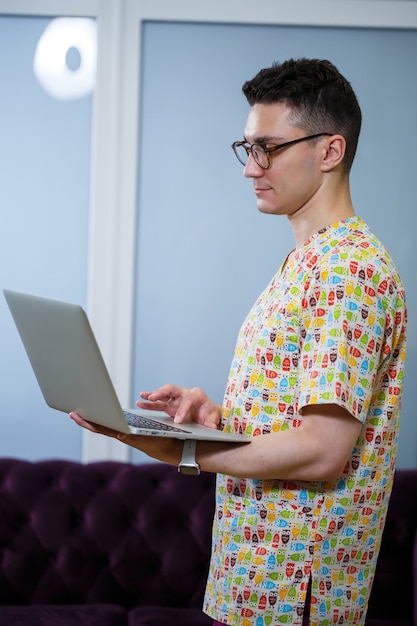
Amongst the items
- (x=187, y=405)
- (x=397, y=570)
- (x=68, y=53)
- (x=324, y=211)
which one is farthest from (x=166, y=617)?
(x=68, y=53)

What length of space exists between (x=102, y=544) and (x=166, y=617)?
29 centimetres

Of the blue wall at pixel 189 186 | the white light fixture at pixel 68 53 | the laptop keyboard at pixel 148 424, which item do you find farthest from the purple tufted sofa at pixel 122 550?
the white light fixture at pixel 68 53

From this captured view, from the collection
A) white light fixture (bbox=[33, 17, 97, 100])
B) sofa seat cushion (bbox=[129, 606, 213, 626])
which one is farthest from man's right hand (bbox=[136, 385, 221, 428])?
white light fixture (bbox=[33, 17, 97, 100])

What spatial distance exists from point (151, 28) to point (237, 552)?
2018 millimetres

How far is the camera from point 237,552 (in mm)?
1364

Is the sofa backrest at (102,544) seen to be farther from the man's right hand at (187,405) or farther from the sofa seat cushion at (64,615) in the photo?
the man's right hand at (187,405)

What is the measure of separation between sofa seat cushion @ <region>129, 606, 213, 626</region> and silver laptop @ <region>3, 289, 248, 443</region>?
103 centimetres

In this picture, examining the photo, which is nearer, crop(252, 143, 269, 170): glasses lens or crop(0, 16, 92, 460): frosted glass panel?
crop(252, 143, 269, 170): glasses lens

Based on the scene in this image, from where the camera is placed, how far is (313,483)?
1.33 m

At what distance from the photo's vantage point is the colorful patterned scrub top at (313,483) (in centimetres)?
126

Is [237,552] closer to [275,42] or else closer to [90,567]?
[90,567]

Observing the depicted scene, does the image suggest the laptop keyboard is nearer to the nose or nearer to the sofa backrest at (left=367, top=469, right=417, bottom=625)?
the nose

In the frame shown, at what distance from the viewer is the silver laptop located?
1209 mm

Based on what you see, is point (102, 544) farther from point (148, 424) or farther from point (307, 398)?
point (307, 398)
